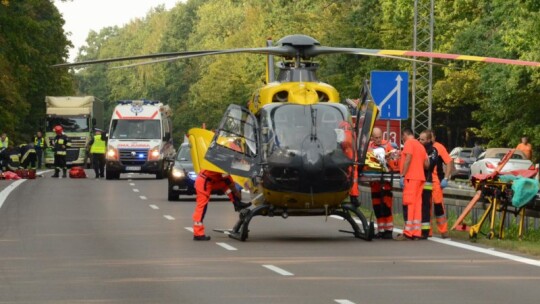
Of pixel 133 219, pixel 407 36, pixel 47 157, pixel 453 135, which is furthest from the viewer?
pixel 453 135

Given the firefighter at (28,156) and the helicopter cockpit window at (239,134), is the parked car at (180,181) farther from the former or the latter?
the firefighter at (28,156)

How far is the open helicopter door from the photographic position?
2466 centimetres

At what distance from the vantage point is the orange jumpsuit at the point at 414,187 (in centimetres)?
2425

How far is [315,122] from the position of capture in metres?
23.9

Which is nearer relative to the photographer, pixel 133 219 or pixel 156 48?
pixel 133 219

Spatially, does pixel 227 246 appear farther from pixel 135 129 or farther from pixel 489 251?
pixel 135 129

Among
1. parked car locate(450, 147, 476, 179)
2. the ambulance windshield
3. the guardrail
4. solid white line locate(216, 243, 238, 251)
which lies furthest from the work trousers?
parked car locate(450, 147, 476, 179)

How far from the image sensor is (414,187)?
24.4 m

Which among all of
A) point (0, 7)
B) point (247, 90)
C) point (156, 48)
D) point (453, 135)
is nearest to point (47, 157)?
point (0, 7)

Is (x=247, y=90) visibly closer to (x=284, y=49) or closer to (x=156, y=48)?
(x=156, y=48)

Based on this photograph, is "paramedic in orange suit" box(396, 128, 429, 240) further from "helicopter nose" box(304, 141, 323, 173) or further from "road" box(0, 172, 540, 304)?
"helicopter nose" box(304, 141, 323, 173)

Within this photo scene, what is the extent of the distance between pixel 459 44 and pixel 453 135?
69.2 feet

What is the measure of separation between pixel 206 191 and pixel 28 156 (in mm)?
34567

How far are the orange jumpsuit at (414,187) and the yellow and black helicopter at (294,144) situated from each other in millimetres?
616
